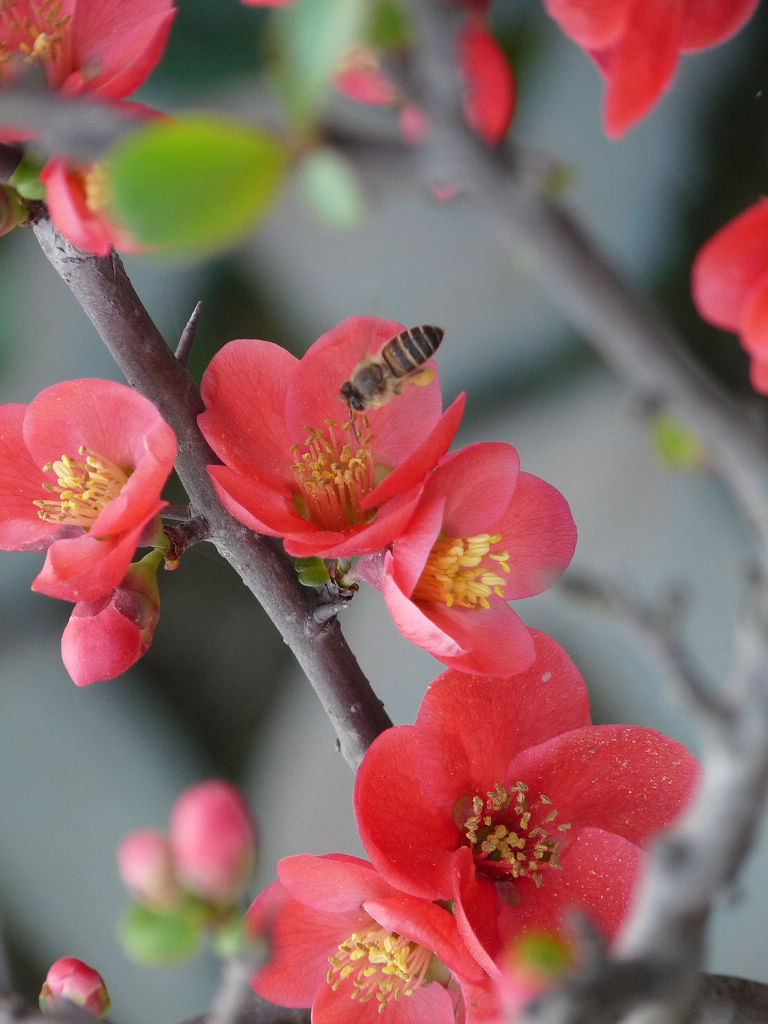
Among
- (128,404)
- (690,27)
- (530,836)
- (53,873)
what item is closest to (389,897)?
(530,836)

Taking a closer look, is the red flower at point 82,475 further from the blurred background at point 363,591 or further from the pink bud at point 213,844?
the blurred background at point 363,591

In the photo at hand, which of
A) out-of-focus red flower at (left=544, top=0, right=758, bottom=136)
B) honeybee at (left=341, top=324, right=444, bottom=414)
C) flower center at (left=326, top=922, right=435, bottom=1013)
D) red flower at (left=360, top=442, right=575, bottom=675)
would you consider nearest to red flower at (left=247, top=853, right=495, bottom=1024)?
flower center at (left=326, top=922, right=435, bottom=1013)

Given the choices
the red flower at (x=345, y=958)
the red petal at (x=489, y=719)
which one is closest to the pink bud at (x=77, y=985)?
the red flower at (x=345, y=958)

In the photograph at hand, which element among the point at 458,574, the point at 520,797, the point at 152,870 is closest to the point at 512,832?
the point at 520,797

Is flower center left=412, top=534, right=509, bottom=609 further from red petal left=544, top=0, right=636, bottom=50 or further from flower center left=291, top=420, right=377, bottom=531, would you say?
red petal left=544, top=0, right=636, bottom=50

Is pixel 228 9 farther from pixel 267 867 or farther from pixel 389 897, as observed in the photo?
pixel 267 867
